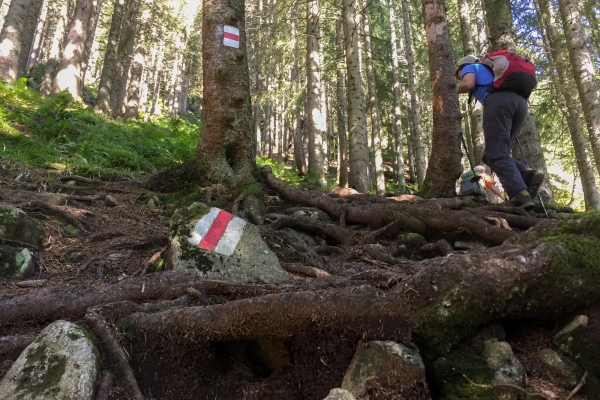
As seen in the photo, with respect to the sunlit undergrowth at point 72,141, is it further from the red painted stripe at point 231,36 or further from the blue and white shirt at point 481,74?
the blue and white shirt at point 481,74

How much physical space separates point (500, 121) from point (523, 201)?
92 centimetres

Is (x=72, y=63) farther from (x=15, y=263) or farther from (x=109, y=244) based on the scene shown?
(x=15, y=263)

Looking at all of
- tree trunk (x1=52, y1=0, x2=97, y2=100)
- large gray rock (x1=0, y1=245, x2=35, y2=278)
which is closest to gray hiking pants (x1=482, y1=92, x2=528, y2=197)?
large gray rock (x1=0, y1=245, x2=35, y2=278)

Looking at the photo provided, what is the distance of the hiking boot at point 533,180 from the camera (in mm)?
5074

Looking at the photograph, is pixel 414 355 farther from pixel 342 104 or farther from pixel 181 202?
pixel 342 104

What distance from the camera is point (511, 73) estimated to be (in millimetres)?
4844

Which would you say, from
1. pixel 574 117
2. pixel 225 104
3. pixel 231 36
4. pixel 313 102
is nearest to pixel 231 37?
pixel 231 36

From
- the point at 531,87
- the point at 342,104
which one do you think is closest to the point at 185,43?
the point at 342,104

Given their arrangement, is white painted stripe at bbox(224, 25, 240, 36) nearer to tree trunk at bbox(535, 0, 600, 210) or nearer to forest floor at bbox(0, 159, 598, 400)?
forest floor at bbox(0, 159, 598, 400)

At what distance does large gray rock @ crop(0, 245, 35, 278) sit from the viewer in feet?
11.2

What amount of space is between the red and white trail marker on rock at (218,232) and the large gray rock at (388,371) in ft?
6.03

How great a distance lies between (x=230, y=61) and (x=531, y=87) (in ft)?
12.2

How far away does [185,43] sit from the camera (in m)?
32.9

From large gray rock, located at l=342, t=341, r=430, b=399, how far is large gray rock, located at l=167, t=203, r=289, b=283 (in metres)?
1.53
